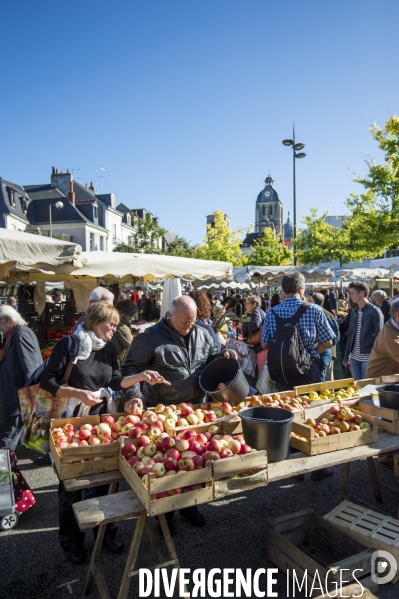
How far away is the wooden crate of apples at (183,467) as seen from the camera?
80.6 inches

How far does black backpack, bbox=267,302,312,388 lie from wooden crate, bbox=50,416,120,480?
6.74 ft

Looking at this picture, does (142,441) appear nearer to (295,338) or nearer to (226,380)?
(226,380)

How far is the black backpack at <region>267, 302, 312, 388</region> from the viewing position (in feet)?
13.3

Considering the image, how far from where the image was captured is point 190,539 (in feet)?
10.9

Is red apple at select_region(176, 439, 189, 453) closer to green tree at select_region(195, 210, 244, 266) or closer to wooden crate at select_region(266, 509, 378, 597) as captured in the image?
wooden crate at select_region(266, 509, 378, 597)

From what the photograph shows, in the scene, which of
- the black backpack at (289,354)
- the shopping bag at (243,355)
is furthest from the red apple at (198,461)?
the shopping bag at (243,355)

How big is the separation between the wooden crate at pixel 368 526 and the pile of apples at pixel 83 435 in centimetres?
167

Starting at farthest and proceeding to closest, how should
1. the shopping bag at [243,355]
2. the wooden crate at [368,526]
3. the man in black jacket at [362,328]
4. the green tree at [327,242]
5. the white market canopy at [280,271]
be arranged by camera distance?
1. the green tree at [327,242]
2. the white market canopy at [280,271]
3. the shopping bag at [243,355]
4. the man in black jacket at [362,328]
5. the wooden crate at [368,526]

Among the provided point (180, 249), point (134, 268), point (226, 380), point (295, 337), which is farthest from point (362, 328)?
point (180, 249)

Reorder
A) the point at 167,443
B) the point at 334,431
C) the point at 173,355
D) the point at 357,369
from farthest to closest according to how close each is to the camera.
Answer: the point at 357,369, the point at 173,355, the point at 334,431, the point at 167,443

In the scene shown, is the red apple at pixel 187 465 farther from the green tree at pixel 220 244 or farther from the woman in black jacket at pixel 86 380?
the green tree at pixel 220 244

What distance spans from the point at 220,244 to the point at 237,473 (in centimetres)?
3318

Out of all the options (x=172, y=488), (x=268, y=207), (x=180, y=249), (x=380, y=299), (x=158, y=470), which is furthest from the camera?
(x=268, y=207)

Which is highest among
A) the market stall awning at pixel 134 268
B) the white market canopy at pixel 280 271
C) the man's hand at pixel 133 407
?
the white market canopy at pixel 280 271
